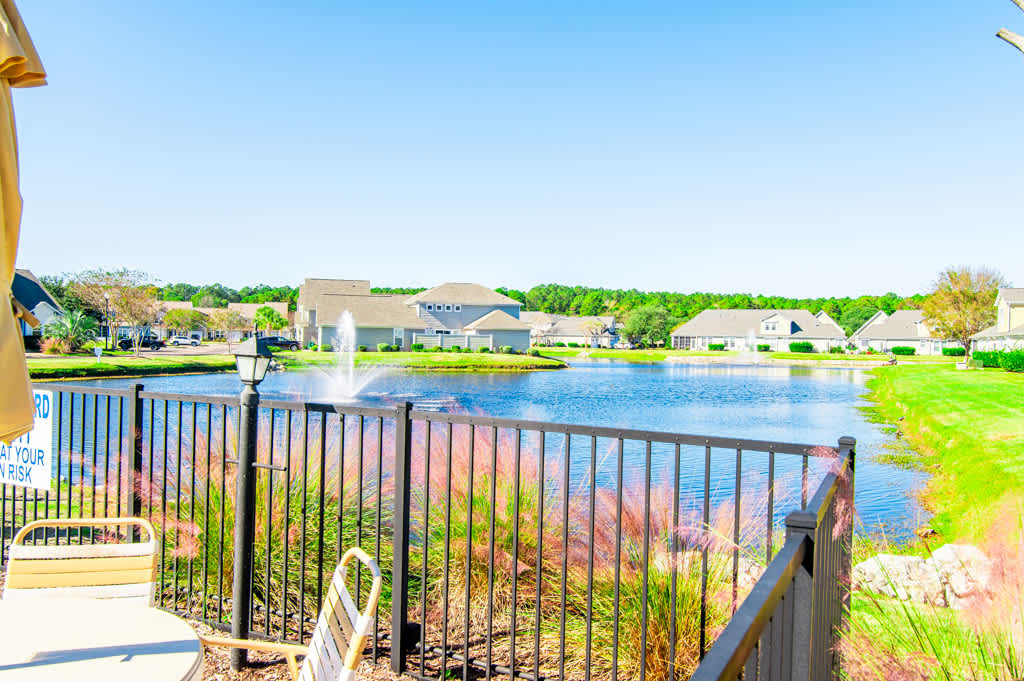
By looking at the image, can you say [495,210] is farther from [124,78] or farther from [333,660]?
[333,660]

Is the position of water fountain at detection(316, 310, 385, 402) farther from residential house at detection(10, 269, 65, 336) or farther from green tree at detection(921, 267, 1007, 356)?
green tree at detection(921, 267, 1007, 356)

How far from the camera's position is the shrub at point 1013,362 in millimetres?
22781

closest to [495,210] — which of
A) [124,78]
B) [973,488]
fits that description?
[124,78]

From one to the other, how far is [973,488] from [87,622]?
11.7 metres

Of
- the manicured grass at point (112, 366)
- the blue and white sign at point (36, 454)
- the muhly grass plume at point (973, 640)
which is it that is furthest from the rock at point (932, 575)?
the manicured grass at point (112, 366)

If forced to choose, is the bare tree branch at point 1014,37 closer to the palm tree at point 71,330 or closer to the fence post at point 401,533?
the fence post at point 401,533

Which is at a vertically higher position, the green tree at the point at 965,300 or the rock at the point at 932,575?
the green tree at the point at 965,300

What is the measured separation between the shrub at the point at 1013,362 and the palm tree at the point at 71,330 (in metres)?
44.7

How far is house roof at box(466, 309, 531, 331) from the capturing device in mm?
64438

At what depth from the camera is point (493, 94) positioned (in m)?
33.0

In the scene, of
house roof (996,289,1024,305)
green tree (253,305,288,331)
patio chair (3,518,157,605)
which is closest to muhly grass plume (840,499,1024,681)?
patio chair (3,518,157,605)

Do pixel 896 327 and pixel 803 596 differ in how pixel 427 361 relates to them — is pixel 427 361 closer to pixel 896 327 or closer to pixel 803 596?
pixel 896 327

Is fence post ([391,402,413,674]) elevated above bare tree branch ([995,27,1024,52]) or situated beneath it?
situated beneath

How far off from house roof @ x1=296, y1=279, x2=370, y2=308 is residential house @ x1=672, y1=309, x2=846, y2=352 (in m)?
39.1
